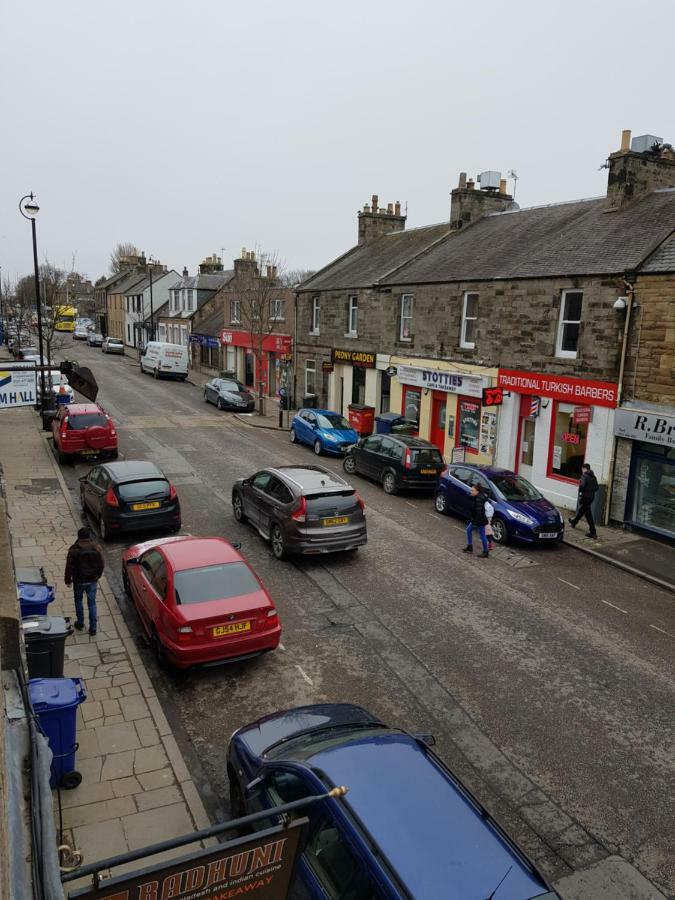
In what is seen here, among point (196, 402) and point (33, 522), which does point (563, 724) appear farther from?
point (196, 402)

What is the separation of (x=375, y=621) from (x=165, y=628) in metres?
3.55

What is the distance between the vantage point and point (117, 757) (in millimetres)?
7109

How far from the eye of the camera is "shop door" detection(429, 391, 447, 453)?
23656mm

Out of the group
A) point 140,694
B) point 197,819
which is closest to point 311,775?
point 197,819

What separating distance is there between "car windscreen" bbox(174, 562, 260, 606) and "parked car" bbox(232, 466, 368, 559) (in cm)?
346

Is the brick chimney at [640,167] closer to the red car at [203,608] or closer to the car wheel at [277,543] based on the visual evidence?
the car wheel at [277,543]

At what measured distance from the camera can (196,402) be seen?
35.2 m

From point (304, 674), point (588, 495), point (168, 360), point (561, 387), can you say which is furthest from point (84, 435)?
point (168, 360)

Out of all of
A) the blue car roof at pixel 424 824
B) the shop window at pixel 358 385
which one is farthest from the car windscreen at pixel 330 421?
the blue car roof at pixel 424 824

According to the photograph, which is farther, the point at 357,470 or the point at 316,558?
the point at 357,470

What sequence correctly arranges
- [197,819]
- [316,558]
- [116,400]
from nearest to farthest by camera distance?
[197,819] → [316,558] → [116,400]

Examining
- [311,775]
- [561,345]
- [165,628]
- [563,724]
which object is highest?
[561,345]

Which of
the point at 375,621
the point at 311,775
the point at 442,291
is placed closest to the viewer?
the point at 311,775

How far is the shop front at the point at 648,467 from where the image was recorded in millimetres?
15336
